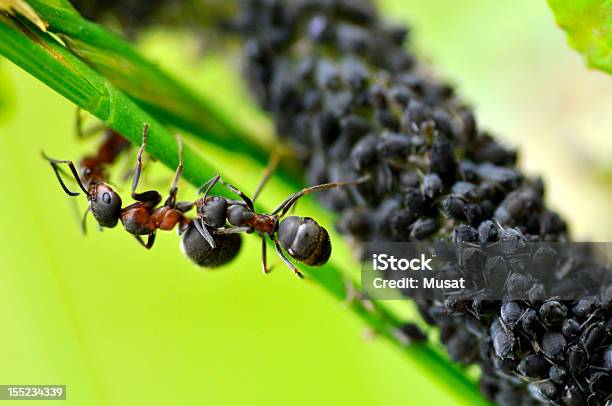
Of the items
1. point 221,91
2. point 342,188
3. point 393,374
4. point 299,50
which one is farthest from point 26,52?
point 393,374

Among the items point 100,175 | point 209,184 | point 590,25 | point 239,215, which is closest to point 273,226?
point 239,215

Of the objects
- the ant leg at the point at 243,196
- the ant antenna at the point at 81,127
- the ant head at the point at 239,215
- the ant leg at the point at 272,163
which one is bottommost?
the ant leg at the point at 243,196

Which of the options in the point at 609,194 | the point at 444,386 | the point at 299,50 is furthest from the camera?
the point at 609,194

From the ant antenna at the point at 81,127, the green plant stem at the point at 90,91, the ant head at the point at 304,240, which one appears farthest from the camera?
the ant antenna at the point at 81,127

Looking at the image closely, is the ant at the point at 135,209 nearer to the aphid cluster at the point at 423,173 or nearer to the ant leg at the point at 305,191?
the ant leg at the point at 305,191

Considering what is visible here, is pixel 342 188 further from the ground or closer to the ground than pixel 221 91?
closer to the ground

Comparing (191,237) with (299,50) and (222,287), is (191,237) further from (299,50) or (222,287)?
(222,287)

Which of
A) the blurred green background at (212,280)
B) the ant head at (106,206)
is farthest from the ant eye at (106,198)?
the blurred green background at (212,280)

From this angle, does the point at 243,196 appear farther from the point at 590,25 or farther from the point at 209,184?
the point at 590,25
